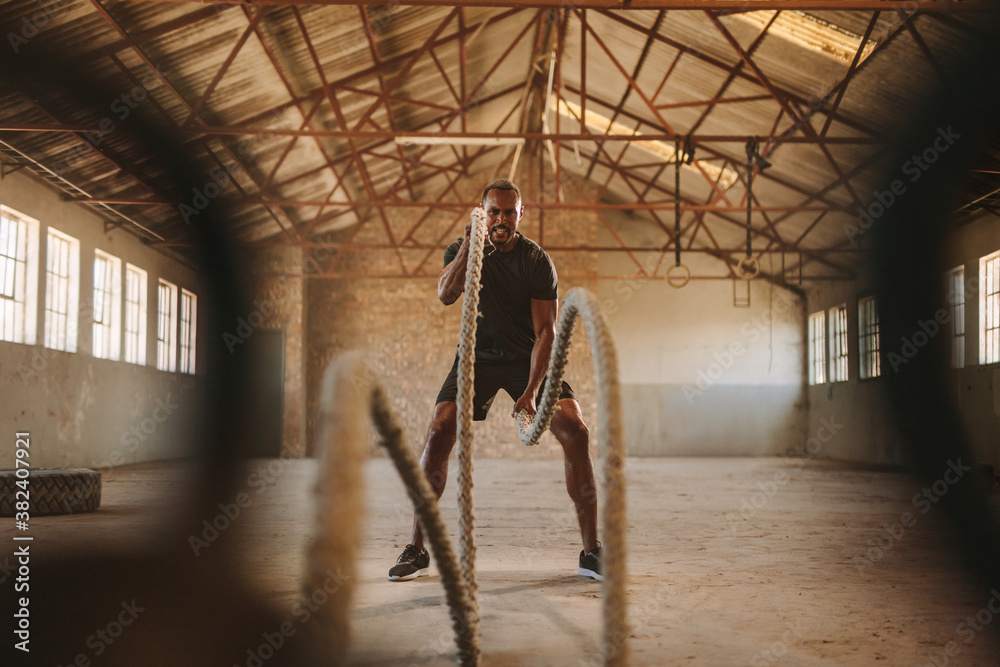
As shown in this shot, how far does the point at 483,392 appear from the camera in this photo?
3523mm

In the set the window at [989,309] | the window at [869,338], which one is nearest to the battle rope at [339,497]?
the window at [989,309]

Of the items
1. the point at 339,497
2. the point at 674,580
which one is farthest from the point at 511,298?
the point at 339,497

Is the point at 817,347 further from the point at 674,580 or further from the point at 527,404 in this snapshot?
the point at 527,404

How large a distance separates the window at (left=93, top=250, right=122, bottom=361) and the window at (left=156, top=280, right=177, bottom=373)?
114 centimetres

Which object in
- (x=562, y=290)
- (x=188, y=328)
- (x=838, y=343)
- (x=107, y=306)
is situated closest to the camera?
(x=107, y=306)

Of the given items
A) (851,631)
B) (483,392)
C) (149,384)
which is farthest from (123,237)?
(851,631)

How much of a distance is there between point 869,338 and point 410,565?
1334 cm

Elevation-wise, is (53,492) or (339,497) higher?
(339,497)

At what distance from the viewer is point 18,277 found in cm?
927

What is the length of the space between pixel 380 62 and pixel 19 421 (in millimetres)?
6483

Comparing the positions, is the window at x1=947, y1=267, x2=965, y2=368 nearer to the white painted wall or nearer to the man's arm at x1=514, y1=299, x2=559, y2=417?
the white painted wall

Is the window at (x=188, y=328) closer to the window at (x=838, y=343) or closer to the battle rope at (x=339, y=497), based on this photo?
the window at (x=838, y=343)

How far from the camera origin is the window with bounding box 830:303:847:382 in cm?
1595

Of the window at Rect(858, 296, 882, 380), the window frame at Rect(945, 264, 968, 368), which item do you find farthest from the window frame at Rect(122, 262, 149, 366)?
the window at Rect(858, 296, 882, 380)
